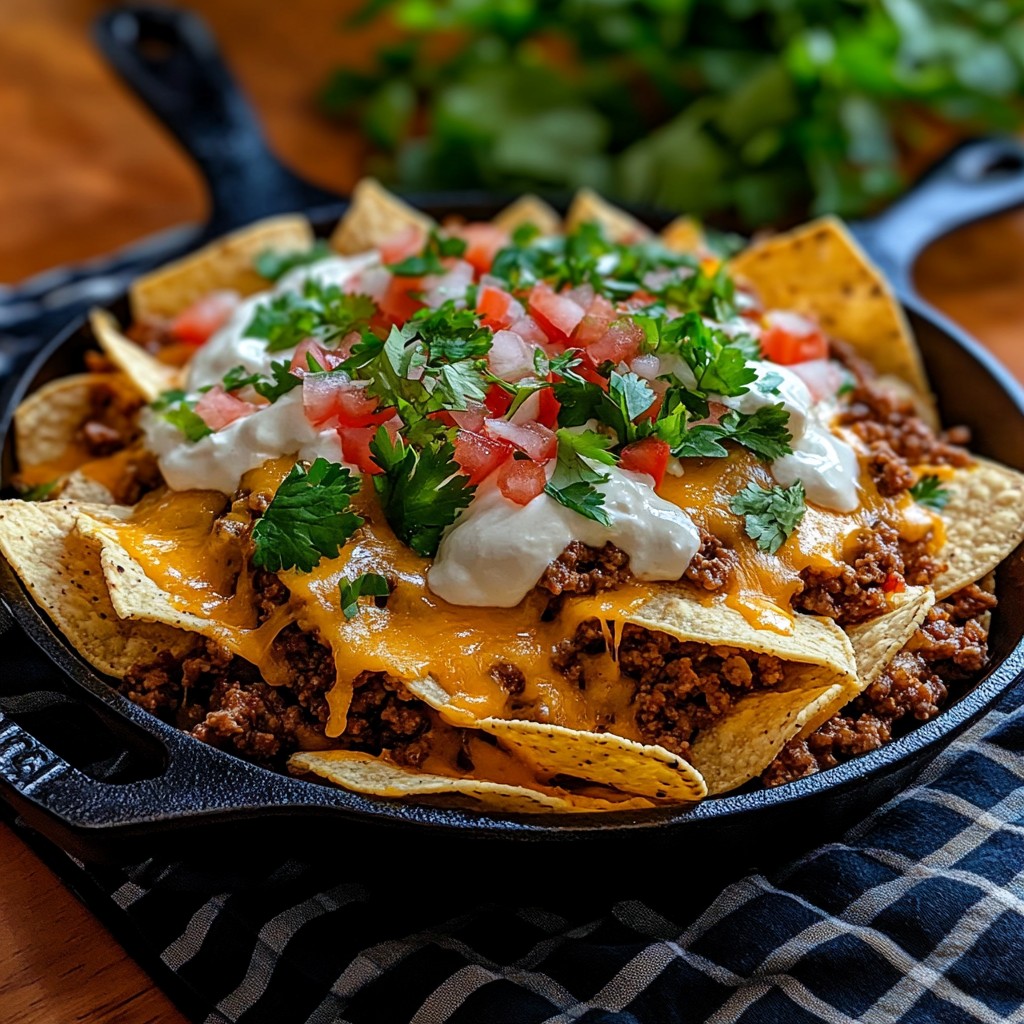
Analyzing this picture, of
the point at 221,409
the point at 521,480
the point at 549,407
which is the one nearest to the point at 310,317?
the point at 221,409

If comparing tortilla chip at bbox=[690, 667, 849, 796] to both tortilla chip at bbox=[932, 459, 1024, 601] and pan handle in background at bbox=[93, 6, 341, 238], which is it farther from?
pan handle in background at bbox=[93, 6, 341, 238]

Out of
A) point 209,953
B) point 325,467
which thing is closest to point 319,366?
point 325,467

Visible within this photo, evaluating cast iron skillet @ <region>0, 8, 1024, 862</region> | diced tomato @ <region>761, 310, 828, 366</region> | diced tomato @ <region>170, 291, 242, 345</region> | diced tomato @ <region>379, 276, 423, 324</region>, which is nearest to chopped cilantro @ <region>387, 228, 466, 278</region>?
diced tomato @ <region>379, 276, 423, 324</region>

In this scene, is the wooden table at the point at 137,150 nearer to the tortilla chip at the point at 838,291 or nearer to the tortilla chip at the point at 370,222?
the tortilla chip at the point at 838,291

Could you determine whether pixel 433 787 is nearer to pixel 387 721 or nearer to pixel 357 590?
pixel 387 721

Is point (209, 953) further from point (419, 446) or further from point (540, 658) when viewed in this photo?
point (419, 446)
